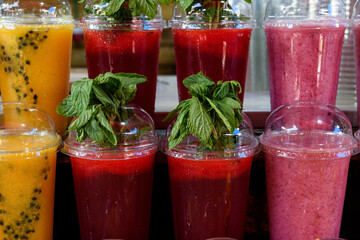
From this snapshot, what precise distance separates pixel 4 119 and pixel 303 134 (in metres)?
0.99

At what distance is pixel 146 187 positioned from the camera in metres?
1.68

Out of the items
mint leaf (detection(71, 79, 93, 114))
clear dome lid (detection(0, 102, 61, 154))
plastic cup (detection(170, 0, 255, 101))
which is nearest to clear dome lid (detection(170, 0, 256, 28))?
plastic cup (detection(170, 0, 255, 101))

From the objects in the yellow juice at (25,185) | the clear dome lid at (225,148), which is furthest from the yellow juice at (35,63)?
the clear dome lid at (225,148)

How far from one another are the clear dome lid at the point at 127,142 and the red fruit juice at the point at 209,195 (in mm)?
103

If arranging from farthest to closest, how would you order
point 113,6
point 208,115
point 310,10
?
point 310,10
point 113,6
point 208,115

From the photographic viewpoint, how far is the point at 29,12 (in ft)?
5.88

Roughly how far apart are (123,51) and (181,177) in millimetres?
531

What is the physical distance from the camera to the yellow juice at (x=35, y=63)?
1.78m

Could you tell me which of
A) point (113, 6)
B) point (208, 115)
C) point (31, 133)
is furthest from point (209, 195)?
point (113, 6)

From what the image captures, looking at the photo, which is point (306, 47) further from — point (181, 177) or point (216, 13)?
point (181, 177)

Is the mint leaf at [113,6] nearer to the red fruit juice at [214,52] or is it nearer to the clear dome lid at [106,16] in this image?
the clear dome lid at [106,16]

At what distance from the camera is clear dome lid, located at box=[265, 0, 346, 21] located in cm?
187

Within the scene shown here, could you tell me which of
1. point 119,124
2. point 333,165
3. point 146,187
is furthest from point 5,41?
point 333,165

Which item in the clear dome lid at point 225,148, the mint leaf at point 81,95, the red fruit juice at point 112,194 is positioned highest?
the mint leaf at point 81,95
